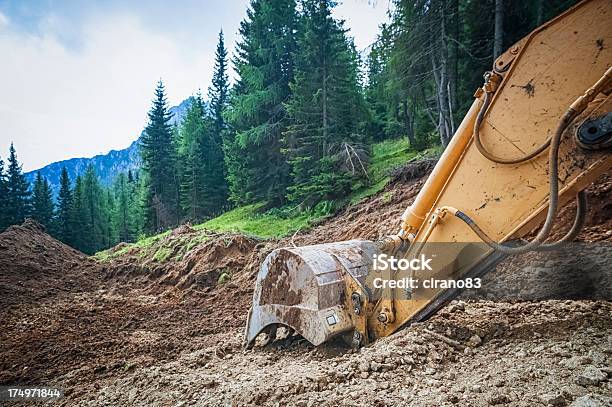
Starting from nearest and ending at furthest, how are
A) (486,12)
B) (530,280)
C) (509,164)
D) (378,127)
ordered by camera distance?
(509,164) < (530,280) < (486,12) < (378,127)

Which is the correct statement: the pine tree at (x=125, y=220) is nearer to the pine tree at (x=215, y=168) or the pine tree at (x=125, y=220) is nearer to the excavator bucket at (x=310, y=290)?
the pine tree at (x=215, y=168)

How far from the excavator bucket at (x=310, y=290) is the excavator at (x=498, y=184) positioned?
13mm

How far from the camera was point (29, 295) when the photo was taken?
956 centimetres

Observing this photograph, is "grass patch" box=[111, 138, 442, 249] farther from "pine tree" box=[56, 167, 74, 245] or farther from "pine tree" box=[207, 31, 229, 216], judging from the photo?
"pine tree" box=[56, 167, 74, 245]

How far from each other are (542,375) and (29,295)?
38.8 ft

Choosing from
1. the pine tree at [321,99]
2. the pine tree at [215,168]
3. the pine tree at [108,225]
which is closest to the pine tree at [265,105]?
the pine tree at [321,99]

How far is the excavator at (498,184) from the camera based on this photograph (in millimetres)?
1828

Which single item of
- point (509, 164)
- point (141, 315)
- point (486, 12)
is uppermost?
point (486, 12)

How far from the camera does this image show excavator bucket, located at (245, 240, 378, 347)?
9.80ft

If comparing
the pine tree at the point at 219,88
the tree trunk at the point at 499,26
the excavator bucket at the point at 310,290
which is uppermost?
the pine tree at the point at 219,88

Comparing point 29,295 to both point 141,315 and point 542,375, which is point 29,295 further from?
point 542,375

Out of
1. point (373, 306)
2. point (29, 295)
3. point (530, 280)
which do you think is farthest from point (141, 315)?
point (530, 280)

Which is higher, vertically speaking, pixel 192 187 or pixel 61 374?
pixel 192 187

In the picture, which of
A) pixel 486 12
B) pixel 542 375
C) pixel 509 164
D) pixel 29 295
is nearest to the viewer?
pixel 542 375
